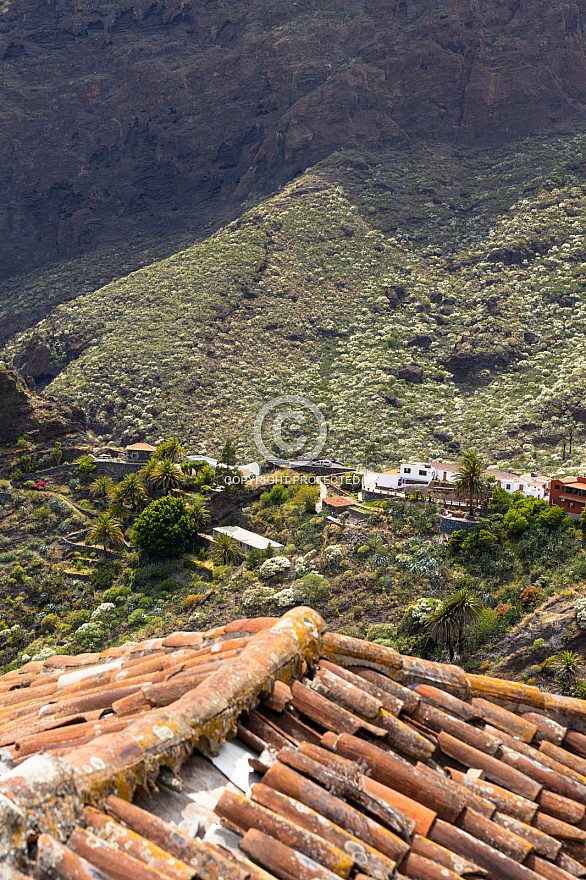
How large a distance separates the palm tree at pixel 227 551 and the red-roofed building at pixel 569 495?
59.2 ft

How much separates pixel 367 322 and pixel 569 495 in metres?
55.2

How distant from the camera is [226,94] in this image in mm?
136000

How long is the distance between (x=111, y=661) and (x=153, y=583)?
33664 mm

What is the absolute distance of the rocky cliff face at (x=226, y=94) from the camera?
388 feet

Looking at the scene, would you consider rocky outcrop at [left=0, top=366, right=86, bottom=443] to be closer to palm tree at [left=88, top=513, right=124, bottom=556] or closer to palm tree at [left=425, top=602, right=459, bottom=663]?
palm tree at [left=88, top=513, right=124, bottom=556]

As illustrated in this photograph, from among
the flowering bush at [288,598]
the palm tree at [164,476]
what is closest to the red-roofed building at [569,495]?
the flowering bush at [288,598]

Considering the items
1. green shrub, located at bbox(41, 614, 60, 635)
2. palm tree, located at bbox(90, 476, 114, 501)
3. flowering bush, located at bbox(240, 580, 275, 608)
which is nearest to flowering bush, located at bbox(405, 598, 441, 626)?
flowering bush, located at bbox(240, 580, 275, 608)

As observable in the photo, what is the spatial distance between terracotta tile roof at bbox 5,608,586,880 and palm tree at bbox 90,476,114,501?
4172 cm

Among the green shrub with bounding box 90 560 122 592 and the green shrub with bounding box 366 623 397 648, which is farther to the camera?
the green shrub with bounding box 90 560 122 592

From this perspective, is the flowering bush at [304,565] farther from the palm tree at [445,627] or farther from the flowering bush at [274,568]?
the palm tree at [445,627]

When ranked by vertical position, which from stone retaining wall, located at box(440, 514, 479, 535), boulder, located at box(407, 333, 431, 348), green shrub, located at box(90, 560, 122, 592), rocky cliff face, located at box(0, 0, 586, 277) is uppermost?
rocky cliff face, located at box(0, 0, 586, 277)

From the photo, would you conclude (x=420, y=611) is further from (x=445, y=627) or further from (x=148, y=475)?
(x=148, y=475)

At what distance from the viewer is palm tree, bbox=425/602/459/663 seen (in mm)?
30297

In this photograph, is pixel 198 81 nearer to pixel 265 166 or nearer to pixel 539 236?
pixel 265 166
